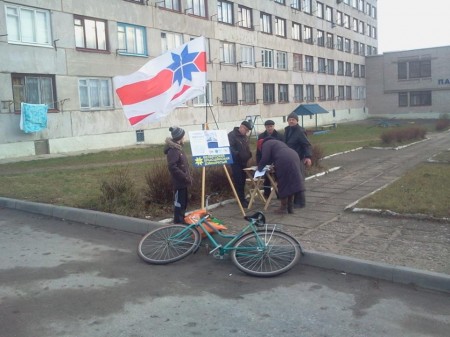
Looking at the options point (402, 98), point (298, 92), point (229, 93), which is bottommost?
point (402, 98)

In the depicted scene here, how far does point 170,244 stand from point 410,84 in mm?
56620

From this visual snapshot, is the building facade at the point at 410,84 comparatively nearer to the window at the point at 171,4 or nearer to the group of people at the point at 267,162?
the window at the point at 171,4

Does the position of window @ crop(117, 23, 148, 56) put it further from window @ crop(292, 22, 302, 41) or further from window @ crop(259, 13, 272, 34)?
window @ crop(292, 22, 302, 41)

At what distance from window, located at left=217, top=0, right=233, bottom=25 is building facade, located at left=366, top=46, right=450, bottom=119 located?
101 ft

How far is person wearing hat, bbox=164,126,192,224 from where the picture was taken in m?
7.09

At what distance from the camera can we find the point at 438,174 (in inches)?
448

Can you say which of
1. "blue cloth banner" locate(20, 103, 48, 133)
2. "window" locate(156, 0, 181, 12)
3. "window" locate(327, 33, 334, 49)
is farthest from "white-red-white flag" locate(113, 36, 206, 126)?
"window" locate(327, 33, 334, 49)

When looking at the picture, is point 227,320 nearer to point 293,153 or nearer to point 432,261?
point 432,261

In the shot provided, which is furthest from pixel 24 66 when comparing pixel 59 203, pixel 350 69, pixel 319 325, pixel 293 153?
pixel 350 69

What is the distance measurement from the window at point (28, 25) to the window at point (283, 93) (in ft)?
77.4

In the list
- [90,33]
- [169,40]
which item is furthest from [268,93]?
[90,33]

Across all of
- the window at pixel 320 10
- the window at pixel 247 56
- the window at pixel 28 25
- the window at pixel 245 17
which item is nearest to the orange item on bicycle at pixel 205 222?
the window at pixel 28 25

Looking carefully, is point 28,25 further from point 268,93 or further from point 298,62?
point 298,62

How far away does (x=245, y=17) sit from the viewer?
36688 mm
